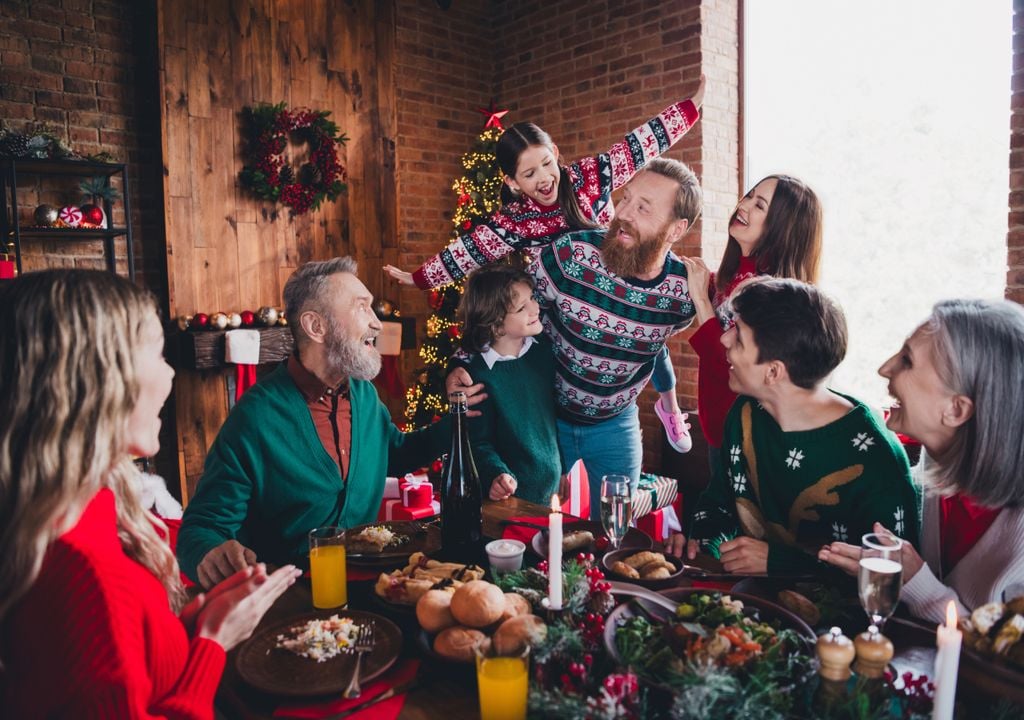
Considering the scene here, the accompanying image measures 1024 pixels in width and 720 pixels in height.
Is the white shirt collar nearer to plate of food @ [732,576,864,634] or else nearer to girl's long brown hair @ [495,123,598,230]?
girl's long brown hair @ [495,123,598,230]

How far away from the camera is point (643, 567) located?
140cm

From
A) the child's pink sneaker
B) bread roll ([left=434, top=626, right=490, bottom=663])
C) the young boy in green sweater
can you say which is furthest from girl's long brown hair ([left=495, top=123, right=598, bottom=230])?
bread roll ([left=434, top=626, right=490, bottom=663])

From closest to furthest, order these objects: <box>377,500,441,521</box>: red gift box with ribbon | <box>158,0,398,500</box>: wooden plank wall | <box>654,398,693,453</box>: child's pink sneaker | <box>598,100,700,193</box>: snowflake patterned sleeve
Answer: <box>598,100,700,193</box>: snowflake patterned sleeve
<box>654,398,693,453</box>: child's pink sneaker
<box>377,500,441,521</box>: red gift box with ribbon
<box>158,0,398,500</box>: wooden plank wall

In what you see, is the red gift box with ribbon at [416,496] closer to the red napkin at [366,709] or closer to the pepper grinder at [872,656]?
the red napkin at [366,709]

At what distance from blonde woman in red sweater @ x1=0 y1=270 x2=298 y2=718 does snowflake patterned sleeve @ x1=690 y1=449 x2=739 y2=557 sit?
116cm

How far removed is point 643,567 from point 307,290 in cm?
119

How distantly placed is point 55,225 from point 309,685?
3662mm

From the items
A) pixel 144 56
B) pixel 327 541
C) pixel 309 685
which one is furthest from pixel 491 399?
pixel 144 56

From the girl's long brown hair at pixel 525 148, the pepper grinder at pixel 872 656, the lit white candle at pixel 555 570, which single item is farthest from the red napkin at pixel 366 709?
the girl's long brown hair at pixel 525 148

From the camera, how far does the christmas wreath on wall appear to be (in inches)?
182

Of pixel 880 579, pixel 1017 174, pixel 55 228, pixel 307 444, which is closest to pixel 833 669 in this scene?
pixel 880 579

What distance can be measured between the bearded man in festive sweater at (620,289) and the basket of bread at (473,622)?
1187 mm

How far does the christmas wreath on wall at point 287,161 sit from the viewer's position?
15.1ft

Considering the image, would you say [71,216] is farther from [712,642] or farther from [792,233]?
[712,642]
